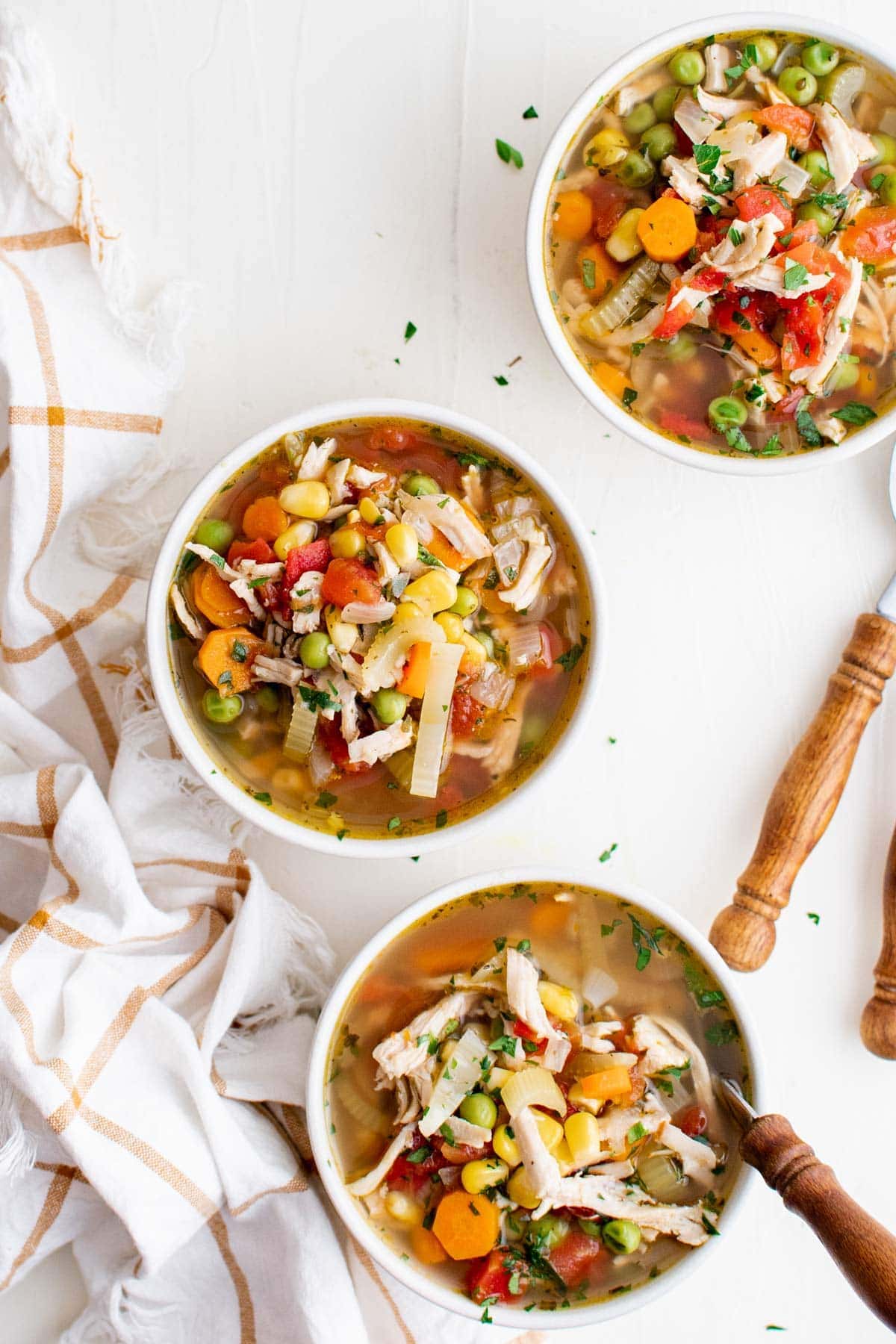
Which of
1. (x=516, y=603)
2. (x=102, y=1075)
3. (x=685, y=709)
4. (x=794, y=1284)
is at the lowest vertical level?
(x=794, y=1284)

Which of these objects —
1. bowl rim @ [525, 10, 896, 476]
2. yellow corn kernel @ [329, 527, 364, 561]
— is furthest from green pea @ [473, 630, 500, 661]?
bowl rim @ [525, 10, 896, 476]

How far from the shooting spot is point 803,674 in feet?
8.99

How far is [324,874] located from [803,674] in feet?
4.28

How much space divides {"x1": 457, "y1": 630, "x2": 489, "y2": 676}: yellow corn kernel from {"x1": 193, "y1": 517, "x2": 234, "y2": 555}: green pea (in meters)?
0.55

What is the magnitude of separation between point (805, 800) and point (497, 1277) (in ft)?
4.12

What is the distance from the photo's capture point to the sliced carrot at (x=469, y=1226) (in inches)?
90.0

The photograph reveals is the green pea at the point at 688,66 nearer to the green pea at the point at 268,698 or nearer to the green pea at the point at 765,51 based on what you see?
the green pea at the point at 765,51

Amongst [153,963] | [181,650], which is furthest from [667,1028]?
[181,650]

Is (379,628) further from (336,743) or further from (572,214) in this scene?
(572,214)

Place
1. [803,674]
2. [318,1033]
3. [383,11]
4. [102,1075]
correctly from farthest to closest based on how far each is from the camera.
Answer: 1. [803,674]
2. [383,11]
3. [102,1075]
4. [318,1033]

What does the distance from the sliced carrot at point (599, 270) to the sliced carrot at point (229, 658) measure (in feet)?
3.53

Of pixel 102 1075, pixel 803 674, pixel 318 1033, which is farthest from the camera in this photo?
pixel 803 674

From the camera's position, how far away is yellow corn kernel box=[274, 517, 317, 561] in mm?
2260

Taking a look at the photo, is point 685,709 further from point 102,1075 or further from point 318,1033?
point 102,1075
